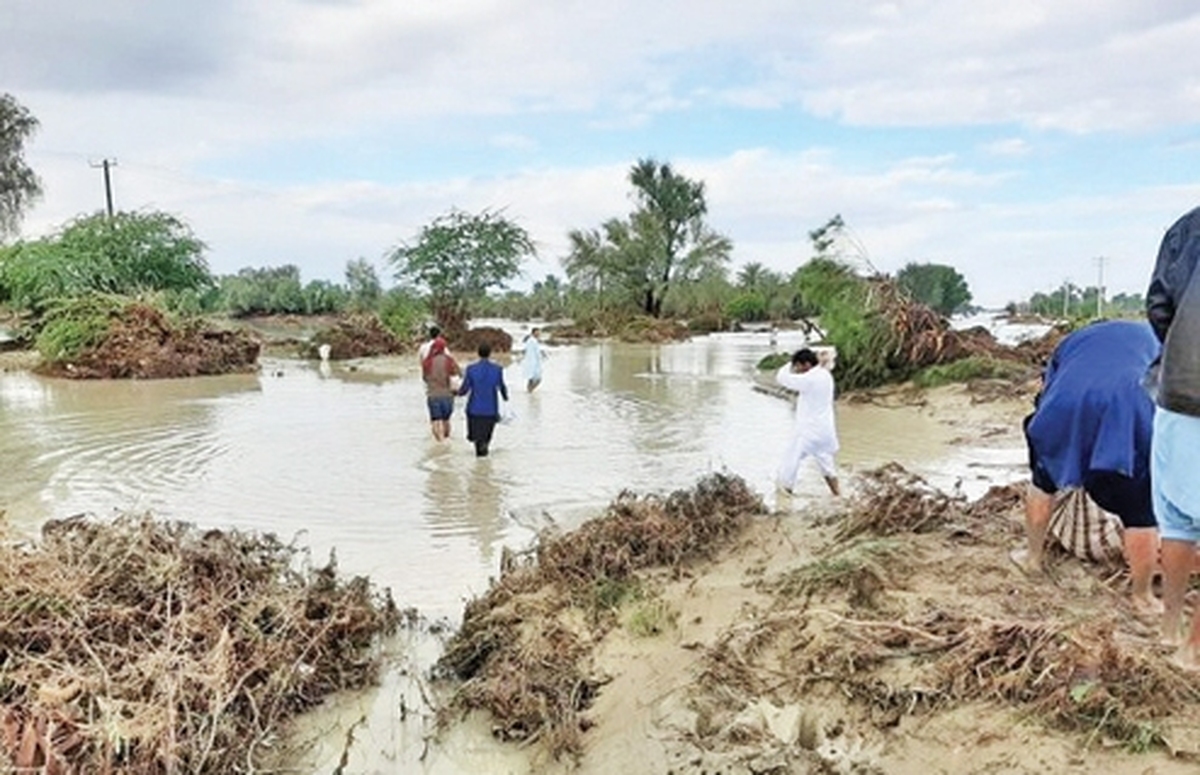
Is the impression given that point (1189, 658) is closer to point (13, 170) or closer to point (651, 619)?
point (651, 619)

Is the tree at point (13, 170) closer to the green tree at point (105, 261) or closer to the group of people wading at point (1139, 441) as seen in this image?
the green tree at point (105, 261)

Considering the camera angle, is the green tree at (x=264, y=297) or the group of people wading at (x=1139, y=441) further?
the green tree at (x=264, y=297)

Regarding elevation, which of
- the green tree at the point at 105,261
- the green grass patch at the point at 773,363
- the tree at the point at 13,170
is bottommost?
the green grass patch at the point at 773,363

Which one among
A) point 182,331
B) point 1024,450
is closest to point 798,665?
point 1024,450

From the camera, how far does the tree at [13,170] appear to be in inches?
1948

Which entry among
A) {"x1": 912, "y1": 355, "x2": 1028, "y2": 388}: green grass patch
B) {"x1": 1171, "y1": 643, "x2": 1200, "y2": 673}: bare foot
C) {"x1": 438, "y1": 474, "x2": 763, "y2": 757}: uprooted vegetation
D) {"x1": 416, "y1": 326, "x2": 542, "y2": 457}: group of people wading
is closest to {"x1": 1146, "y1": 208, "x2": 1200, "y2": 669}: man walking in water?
{"x1": 1171, "y1": 643, "x2": 1200, "y2": 673}: bare foot

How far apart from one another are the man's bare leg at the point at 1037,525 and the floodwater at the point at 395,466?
305 cm

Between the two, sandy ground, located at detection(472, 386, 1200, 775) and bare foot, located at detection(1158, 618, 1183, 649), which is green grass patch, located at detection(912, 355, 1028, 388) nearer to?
sandy ground, located at detection(472, 386, 1200, 775)

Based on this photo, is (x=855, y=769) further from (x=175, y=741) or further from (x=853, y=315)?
(x=853, y=315)

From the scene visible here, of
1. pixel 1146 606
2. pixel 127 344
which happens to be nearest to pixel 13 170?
pixel 127 344

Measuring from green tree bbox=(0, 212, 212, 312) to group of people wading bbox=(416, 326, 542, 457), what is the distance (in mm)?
20868

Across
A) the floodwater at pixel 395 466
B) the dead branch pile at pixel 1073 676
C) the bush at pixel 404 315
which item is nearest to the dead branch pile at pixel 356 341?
the bush at pixel 404 315

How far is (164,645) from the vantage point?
477 centimetres

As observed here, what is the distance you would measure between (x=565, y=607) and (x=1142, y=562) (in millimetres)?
3099
